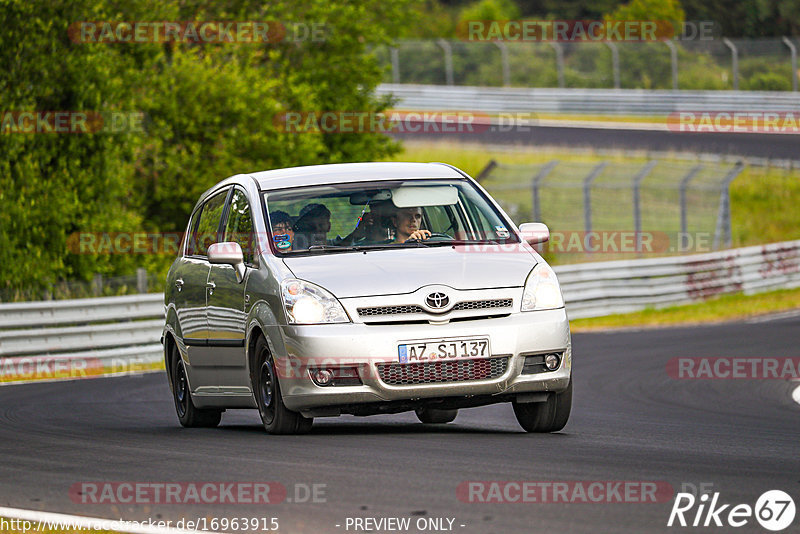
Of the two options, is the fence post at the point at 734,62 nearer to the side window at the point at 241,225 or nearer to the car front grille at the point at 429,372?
the side window at the point at 241,225

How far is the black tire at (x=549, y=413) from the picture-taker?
9195 millimetres

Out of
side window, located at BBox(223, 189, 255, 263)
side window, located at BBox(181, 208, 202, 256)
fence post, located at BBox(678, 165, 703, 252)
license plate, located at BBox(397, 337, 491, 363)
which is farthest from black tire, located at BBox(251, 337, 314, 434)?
fence post, located at BBox(678, 165, 703, 252)

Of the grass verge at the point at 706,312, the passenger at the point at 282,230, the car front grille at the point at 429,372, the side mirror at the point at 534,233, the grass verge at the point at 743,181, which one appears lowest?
the grass verge at the point at 743,181

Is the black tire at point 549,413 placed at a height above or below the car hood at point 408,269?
below

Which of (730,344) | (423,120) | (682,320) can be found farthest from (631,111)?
(730,344)

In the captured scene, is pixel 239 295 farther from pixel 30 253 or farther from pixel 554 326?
pixel 30 253

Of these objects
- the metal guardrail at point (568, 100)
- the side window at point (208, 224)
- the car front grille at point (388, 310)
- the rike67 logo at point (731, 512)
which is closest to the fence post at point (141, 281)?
the side window at point (208, 224)

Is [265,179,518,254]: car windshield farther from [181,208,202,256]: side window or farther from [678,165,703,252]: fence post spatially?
[678,165,703,252]: fence post

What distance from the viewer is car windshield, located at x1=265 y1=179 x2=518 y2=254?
9.48 m

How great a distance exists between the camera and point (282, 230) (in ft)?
31.4

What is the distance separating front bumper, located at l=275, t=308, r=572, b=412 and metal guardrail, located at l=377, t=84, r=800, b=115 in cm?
3634

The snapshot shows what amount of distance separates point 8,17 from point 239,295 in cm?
1689

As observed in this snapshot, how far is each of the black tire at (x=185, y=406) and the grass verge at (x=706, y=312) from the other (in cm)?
1308

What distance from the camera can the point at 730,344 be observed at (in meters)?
18.6
